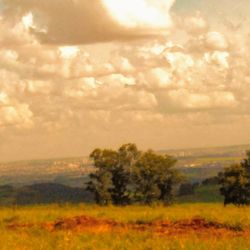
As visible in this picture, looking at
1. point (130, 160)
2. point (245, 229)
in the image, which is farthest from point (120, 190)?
point (245, 229)

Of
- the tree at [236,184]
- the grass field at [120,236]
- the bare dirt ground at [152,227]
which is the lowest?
the tree at [236,184]

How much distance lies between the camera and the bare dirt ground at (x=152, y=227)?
2299 centimetres

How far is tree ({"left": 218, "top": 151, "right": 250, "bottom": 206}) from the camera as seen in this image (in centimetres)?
8319

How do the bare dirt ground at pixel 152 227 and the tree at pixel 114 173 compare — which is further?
the tree at pixel 114 173

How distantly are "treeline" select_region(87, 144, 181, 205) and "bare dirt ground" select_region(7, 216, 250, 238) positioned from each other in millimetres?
59644

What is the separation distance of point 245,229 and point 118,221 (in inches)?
279

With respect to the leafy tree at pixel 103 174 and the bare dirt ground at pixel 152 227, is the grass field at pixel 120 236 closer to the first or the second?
the bare dirt ground at pixel 152 227

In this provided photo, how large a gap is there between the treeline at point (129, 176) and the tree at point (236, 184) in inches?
377

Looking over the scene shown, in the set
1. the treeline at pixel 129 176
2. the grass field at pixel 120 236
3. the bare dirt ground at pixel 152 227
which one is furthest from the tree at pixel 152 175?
the bare dirt ground at pixel 152 227

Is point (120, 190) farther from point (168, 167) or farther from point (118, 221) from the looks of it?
point (118, 221)

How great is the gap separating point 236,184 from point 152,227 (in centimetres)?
6109

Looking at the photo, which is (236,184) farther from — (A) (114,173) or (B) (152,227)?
(B) (152,227)

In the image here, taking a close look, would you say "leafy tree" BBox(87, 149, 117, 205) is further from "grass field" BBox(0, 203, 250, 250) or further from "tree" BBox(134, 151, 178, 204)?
"grass field" BBox(0, 203, 250, 250)

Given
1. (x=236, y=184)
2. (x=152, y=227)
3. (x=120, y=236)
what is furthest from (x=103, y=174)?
(x=120, y=236)
